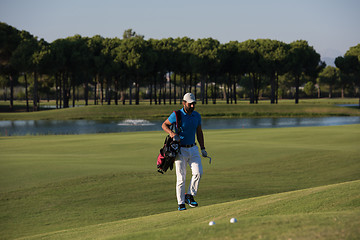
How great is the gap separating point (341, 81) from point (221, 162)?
170 m

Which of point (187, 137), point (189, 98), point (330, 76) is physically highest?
point (330, 76)

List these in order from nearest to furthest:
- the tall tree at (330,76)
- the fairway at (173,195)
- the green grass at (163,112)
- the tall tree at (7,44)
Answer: the fairway at (173,195) < the green grass at (163,112) < the tall tree at (7,44) < the tall tree at (330,76)

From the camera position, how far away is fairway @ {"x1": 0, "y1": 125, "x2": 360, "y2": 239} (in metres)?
6.40

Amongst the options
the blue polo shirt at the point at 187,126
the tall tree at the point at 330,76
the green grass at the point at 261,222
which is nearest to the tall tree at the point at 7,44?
the blue polo shirt at the point at 187,126

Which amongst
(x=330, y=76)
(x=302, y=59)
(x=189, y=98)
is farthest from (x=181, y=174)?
(x=330, y=76)

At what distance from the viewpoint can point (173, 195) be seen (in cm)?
1298

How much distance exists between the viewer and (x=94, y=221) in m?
10.5

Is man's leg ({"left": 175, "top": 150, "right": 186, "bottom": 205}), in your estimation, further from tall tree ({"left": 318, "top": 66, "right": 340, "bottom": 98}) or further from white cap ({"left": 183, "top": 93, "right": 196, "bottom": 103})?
tall tree ({"left": 318, "top": 66, "right": 340, "bottom": 98})

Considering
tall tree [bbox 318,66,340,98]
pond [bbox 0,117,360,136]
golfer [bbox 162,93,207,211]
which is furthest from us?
tall tree [bbox 318,66,340,98]

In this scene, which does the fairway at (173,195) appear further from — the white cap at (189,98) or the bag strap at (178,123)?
the white cap at (189,98)

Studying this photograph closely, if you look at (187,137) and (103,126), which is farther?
(103,126)

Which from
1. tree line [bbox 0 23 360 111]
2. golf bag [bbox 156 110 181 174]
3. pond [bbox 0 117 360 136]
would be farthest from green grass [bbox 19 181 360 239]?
tree line [bbox 0 23 360 111]

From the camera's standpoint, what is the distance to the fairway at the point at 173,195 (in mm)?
6398

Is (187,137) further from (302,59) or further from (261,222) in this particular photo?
(302,59)
